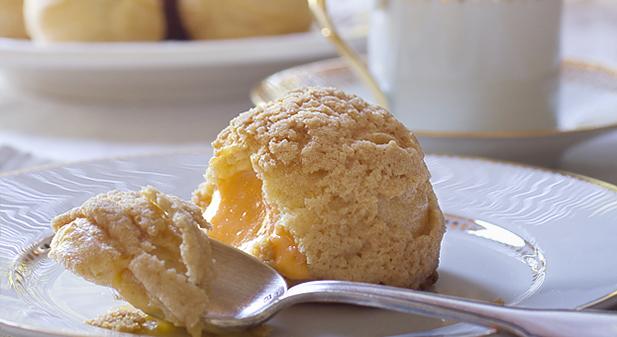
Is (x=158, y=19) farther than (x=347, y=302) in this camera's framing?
Yes

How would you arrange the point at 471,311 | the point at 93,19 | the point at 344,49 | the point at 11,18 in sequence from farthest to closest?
1. the point at 11,18
2. the point at 93,19
3. the point at 344,49
4. the point at 471,311

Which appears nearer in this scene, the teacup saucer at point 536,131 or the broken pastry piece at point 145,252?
the broken pastry piece at point 145,252

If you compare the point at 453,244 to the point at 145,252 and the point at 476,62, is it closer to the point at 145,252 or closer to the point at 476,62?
the point at 145,252

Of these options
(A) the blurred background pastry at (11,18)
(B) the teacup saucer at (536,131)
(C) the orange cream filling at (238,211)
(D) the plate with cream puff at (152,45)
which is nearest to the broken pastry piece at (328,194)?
(C) the orange cream filling at (238,211)

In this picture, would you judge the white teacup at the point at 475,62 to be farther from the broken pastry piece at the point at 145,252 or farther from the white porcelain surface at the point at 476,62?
the broken pastry piece at the point at 145,252

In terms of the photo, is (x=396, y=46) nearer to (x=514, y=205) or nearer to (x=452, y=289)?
(x=514, y=205)

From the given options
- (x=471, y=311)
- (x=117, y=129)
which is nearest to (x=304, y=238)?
(x=471, y=311)

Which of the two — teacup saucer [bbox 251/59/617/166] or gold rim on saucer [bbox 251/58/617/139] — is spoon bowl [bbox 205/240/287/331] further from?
gold rim on saucer [bbox 251/58/617/139]
